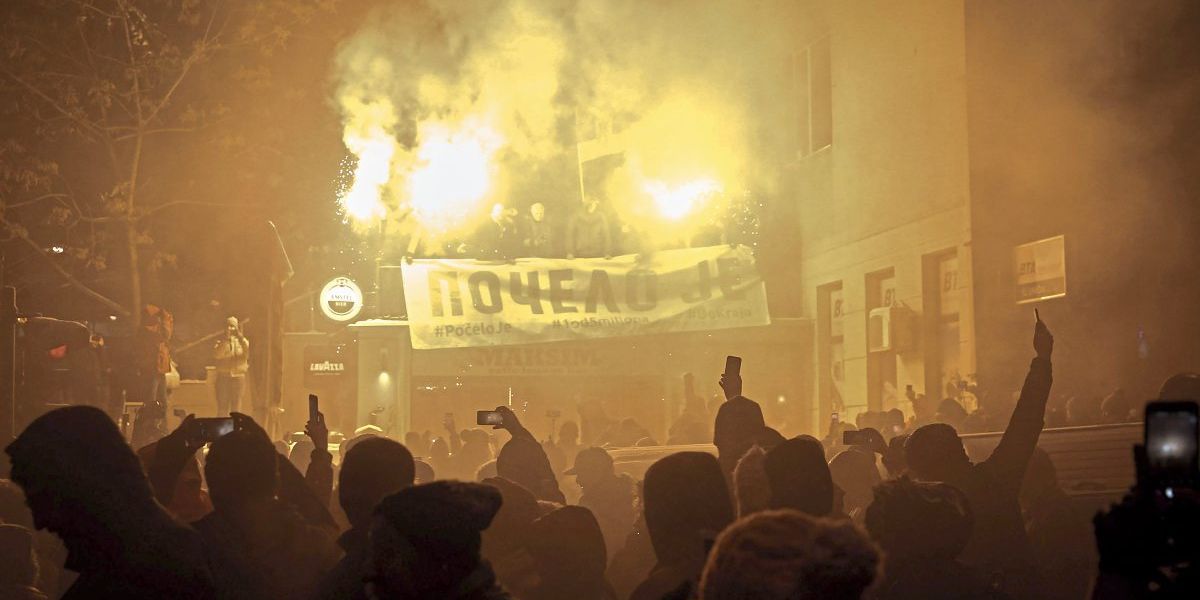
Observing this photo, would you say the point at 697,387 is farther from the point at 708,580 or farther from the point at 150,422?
the point at 708,580

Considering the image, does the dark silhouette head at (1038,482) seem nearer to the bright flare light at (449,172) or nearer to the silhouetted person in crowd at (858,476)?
the silhouetted person in crowd at (858,476)

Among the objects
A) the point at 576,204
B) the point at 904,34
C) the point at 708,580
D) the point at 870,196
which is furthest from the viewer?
the point at 576,204

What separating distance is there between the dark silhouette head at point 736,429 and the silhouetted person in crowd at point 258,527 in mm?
1811

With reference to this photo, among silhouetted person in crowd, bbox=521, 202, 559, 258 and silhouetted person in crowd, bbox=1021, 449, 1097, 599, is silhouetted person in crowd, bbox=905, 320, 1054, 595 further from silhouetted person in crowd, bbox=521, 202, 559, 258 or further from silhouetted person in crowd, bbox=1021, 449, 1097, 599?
silhouetted person in crowd, bbox=521, 202, 559, 258

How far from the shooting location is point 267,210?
2262 centimetres

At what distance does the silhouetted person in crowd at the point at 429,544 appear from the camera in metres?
2.58

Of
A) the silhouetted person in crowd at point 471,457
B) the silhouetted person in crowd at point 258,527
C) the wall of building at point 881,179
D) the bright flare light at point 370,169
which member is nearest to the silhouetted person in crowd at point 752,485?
the silhouetted person in crowd at point 258,527

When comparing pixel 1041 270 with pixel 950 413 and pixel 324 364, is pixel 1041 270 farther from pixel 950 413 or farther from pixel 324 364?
pixel 324 364

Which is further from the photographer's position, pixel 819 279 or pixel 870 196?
pixel 819 279

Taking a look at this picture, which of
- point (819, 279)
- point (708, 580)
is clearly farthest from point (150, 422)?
point (819, 279)

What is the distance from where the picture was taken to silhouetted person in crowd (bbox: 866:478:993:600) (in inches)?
139

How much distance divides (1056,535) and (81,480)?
373 cm

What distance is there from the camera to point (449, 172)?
21.1 meters

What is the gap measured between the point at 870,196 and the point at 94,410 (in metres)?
17.7
